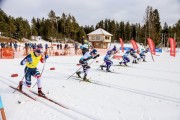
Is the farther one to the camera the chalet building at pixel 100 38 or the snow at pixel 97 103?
the chalet building at pixel 100 38

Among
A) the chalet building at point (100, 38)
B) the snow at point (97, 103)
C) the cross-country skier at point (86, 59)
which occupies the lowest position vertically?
the snow at point (97, 103)

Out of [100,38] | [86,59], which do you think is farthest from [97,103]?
[100,38]

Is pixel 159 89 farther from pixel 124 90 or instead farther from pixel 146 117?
pixel 146 117

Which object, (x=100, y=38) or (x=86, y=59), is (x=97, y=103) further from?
(x=100, y=38)

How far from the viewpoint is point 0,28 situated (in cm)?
6228

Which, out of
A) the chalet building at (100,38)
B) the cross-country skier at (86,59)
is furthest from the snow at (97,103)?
the chalet building at (100,38)

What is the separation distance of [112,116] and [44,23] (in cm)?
9133

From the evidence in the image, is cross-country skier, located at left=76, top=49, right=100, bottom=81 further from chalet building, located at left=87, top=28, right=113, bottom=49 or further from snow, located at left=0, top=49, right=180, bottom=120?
chalet building, located at left=87, top=28, right=113, bottom=49

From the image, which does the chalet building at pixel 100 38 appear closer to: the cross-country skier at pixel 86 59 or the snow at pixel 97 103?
the cross-country skier at pixel 86 59

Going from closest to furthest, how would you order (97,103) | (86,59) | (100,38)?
1. (97,103)
2. (86,59)
3. (100,38)

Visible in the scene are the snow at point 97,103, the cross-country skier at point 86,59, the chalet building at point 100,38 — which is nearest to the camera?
the snow at point 97,103

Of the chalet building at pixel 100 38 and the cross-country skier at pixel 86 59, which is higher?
the chalet building at pixel 100 38

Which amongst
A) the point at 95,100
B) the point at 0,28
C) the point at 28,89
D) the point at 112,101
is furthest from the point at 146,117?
the point at 0,28

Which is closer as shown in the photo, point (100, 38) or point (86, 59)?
point (86, 59)
